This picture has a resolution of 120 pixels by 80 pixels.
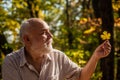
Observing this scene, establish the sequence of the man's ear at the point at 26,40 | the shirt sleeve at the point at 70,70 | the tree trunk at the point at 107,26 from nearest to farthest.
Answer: the man's ear at the point at 26,40
the shirt sleeve at the point at 70,70
the tree trunk at the point at 107,26

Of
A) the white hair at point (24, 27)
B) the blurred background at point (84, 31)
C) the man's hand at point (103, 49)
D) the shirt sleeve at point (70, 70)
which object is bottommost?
the blurred background at point (84, 31)

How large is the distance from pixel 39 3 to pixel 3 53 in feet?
22.1

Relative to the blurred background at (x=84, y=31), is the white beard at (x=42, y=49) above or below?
above

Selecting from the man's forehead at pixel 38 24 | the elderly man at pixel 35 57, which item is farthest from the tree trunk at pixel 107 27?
the man's forehead at pixel 38 24

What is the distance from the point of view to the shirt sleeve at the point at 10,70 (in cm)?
420

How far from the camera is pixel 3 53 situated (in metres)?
9.08

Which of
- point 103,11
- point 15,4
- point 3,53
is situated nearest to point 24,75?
point 103,11

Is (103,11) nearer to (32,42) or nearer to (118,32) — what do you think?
(32,42)

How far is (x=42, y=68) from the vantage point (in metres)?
4.30

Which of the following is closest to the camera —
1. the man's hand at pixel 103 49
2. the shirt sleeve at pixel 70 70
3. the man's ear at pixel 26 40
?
the man's hand at pixel 103 49

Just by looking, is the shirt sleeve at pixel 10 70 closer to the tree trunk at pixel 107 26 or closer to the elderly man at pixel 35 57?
the elderly man at pixel 35 57

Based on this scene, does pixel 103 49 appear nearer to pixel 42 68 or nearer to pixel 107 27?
pixel 42 68

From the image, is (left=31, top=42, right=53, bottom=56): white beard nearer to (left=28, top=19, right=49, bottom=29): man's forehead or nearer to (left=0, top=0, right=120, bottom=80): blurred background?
(left=28, top=19, right=49, bottom=29): man's forehead

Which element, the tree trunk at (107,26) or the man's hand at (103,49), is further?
the tree trunk at (107,26)
